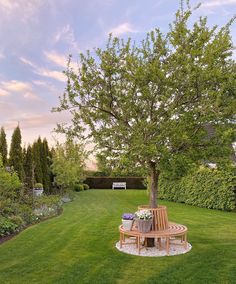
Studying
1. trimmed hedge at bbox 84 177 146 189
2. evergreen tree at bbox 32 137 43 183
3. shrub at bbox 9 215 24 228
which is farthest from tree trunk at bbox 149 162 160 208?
trimmed hedge at bbox 84 177 146 189

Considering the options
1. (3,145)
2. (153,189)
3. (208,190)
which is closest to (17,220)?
(153,189)

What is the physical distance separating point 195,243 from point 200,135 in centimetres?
273

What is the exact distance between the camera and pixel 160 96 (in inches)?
279

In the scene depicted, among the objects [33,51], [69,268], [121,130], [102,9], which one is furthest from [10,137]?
[69,268]

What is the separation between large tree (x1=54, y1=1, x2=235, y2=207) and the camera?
6.73m

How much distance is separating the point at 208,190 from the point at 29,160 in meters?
10.6

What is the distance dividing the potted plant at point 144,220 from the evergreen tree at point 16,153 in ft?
36.1

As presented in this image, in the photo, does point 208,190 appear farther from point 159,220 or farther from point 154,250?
point 154,250

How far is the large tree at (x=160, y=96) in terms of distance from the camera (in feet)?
22.1

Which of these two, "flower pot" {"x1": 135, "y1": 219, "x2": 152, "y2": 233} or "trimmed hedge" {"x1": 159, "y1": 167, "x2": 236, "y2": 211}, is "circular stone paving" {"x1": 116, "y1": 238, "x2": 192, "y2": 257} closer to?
"flower pot" {"x1": 135, "y1": 219, "x2": 152, "y2": 233}

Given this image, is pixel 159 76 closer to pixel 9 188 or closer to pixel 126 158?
pixel 126 158

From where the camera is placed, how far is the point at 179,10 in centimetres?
732

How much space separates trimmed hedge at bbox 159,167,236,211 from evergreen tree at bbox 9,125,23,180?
307 inches

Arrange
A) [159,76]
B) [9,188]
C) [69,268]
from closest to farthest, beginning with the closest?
[69,268], [159,76], [9,188]
